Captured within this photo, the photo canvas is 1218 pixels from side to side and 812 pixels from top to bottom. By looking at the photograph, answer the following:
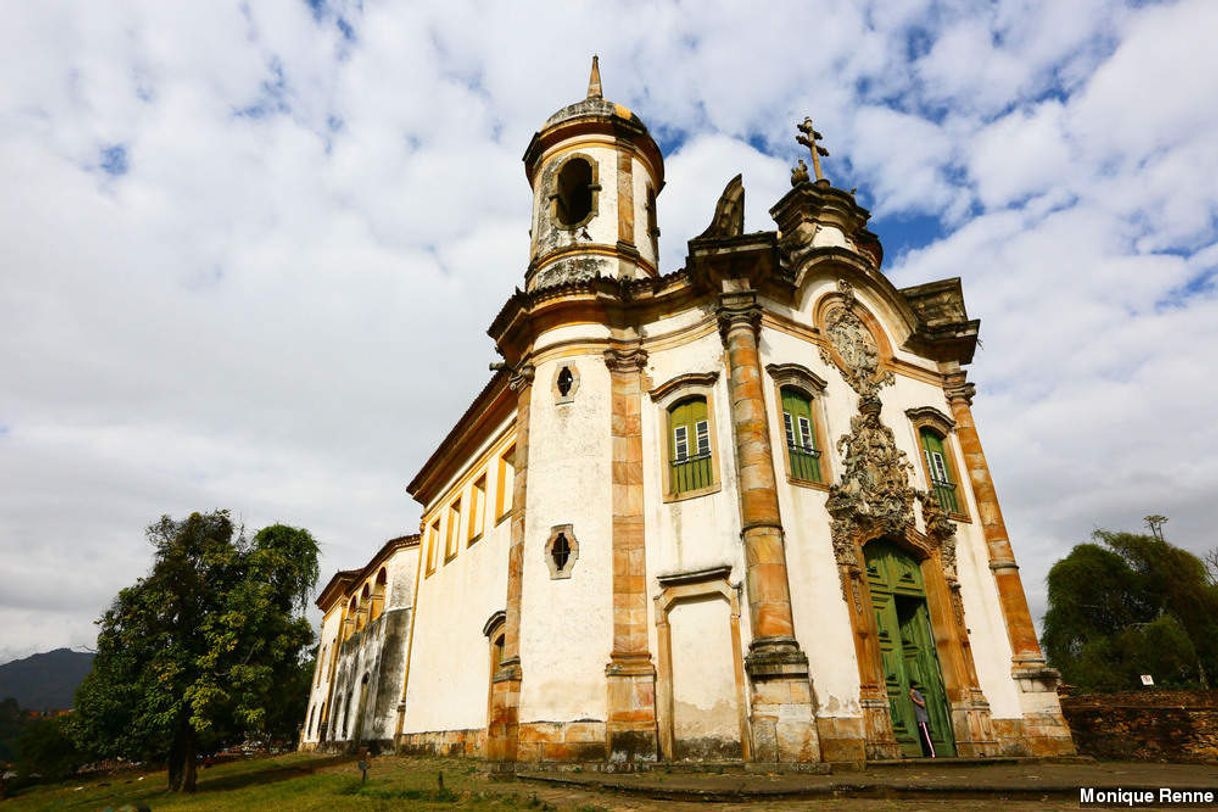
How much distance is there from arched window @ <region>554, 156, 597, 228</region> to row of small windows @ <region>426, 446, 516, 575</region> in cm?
628

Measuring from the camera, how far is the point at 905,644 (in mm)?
12852

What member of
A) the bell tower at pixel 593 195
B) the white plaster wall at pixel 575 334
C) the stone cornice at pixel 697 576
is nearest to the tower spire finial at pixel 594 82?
the bell tower at pixel 593 195

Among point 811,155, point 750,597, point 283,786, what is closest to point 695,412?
point 750,597

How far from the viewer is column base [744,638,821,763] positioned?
9438 millimetres

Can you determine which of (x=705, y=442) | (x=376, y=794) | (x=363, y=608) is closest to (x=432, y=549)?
(x=363, y=608)

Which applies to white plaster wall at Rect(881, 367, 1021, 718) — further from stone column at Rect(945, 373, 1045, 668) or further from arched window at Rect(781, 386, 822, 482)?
arched window at Rect(781, 386, 822, 482)

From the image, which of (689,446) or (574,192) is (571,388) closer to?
(689,446)

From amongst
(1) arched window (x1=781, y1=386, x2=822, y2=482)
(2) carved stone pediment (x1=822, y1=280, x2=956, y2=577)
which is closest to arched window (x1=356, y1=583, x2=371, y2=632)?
(1) arched window (x1=781, y1=386, x2=822, y2=482)

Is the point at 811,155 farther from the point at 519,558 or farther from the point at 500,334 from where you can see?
the point at 519,558

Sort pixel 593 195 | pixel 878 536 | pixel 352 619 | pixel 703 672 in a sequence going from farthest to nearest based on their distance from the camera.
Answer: pixel 352 619
pixel 593 195
pixel 878 536
pixel 703 672

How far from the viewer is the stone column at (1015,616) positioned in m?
12.8

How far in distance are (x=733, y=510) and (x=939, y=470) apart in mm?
6466

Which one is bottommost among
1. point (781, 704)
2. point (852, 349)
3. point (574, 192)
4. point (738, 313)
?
point (781, 704)

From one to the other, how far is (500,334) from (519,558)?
18.0 feet
